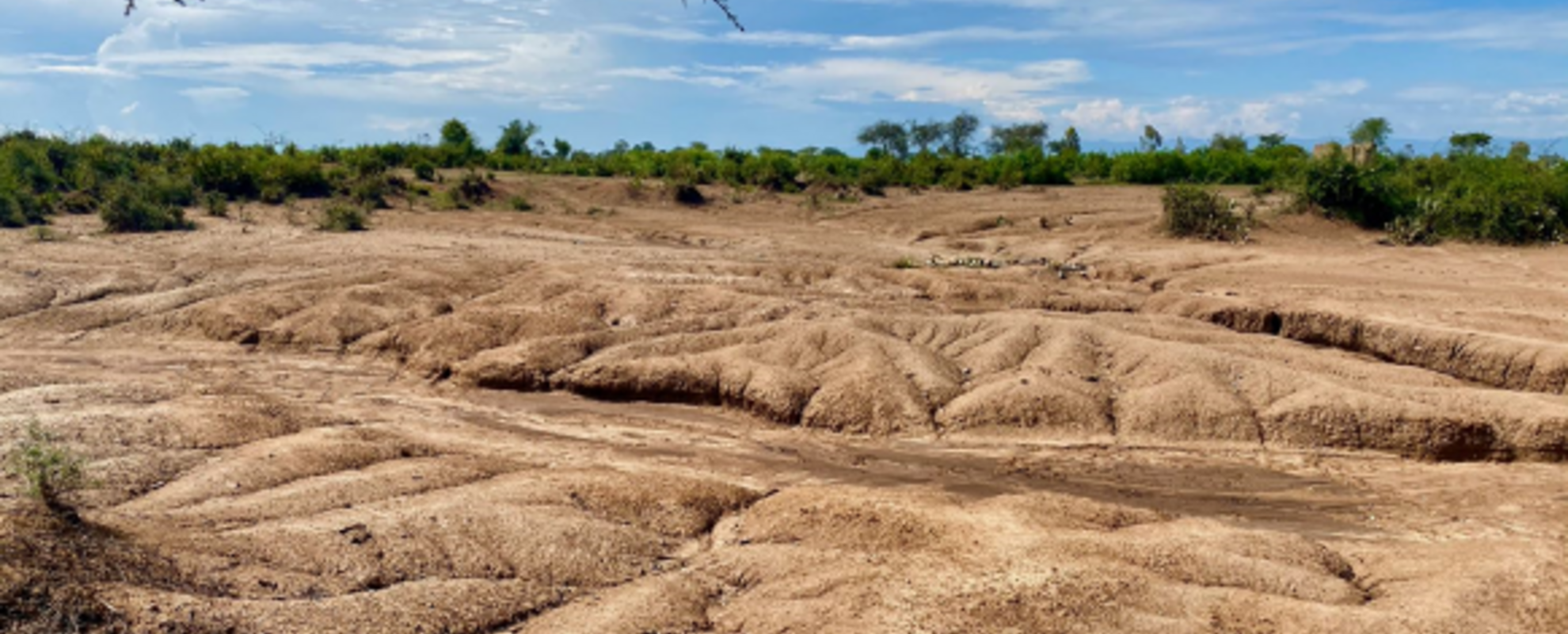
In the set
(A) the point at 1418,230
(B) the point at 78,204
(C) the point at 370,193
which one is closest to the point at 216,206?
(B) the point at 78,204

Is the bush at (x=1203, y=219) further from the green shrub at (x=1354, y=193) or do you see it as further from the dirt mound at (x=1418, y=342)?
the dirt mound at (x=1418, y=342)

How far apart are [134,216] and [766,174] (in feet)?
41.7

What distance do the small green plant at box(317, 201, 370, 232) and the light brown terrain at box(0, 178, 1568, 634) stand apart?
43 centimetres

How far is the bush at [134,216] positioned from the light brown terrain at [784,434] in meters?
0.63

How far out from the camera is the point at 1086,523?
7.33 meters

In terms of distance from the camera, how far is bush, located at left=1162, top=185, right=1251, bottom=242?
62.5 ft

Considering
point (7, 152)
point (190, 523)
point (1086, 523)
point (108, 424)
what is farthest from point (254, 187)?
point (1086, 523)

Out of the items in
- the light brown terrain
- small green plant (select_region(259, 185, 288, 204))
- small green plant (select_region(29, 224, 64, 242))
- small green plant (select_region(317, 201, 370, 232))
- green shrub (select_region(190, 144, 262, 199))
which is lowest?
the light brown terrain

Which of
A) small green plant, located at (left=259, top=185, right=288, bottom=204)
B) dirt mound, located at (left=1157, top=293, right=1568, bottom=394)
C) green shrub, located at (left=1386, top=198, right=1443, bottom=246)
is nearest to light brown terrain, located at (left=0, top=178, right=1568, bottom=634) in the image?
dirt mound, located at (left=1157, top=293, right=1568, bottom=394)

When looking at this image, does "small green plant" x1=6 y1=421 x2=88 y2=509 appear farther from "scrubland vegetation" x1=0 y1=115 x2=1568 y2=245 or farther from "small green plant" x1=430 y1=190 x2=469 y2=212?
"small green plant" x1=430 y1=190 x2=469 y2=212

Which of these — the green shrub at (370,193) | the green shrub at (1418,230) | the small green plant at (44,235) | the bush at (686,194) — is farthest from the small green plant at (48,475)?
the bush at (686,194)

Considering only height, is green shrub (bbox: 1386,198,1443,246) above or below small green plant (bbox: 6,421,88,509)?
above

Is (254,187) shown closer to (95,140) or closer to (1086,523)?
(95,140)

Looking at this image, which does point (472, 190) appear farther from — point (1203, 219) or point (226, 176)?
point (1203, 219)
